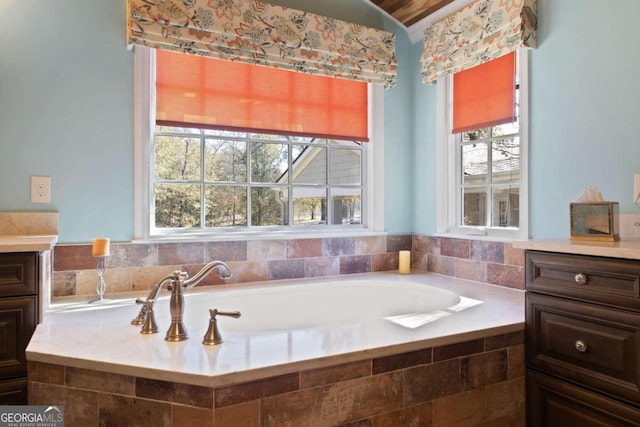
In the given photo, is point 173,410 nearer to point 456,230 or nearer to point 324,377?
point 324,377

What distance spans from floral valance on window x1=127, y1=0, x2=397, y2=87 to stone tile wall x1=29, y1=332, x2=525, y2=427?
171 cm

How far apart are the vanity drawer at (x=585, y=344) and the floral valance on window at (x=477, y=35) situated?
1.37m

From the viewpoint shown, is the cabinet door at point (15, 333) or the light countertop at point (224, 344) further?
the cabinet door at point (15, 333)

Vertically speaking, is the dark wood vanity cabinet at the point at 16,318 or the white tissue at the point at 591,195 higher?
the white tissue at the point at 591,195

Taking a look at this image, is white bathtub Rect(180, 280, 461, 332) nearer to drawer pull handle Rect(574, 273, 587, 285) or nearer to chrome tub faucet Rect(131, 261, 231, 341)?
chrome tub faucet Rect(131, 261, 231, 341)

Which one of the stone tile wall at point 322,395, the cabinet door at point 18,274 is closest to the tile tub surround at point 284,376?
the stone tile wall at point 322,395

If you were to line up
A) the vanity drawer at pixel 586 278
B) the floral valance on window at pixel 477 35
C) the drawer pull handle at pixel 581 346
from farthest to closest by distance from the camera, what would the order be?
the floral valance on window at pixel 477 35 → the drawer pull handle at pixel 581 346 → the vanity drawer at pixel 586 278

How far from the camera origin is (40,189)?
2061 mm

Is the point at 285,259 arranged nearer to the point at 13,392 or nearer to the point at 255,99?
the point at 255,99

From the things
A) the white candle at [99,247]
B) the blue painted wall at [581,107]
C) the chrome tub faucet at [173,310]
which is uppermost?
the blue painted wall at [581,107]

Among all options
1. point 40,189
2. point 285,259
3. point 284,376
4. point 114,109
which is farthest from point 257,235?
point 284,376

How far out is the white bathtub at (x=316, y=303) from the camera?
219 cm

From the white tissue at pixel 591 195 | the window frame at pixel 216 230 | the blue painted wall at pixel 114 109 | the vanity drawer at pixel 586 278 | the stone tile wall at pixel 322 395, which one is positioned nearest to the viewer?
the stone tile wall at pixel 322 395

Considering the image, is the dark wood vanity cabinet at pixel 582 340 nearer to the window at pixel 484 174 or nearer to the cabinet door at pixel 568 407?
the cabinet door at pixel 568 407
